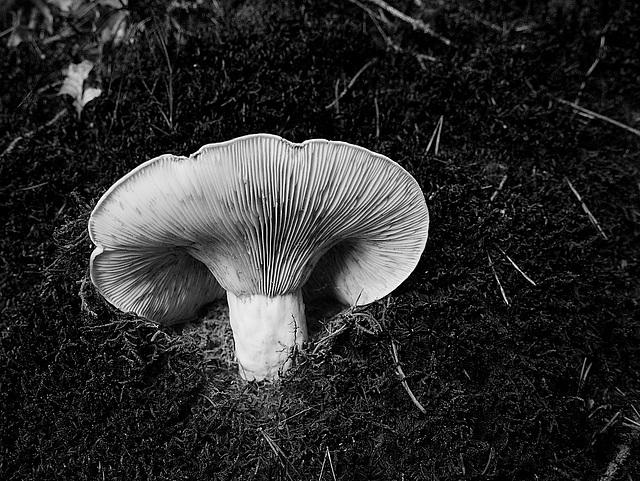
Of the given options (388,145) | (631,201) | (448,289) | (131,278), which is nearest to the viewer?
(131,278)

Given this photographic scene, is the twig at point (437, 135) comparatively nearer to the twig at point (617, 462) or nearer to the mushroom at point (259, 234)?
the mushroom at point (259, 234)

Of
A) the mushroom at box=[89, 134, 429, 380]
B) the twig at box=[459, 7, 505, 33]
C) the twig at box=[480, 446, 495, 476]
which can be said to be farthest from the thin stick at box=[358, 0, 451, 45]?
the twig at box=[480, 446, 495, 476]

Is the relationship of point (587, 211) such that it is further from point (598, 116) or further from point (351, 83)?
point (351, 83)

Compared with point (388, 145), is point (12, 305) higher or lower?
lower

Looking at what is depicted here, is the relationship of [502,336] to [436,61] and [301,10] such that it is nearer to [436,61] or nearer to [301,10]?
[436,61]

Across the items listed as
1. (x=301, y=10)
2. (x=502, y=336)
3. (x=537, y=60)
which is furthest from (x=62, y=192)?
(x=537, y=60)

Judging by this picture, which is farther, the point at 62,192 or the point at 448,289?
the point at 62,192

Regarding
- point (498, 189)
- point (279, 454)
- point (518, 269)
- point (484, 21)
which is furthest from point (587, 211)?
point (279, 454)
